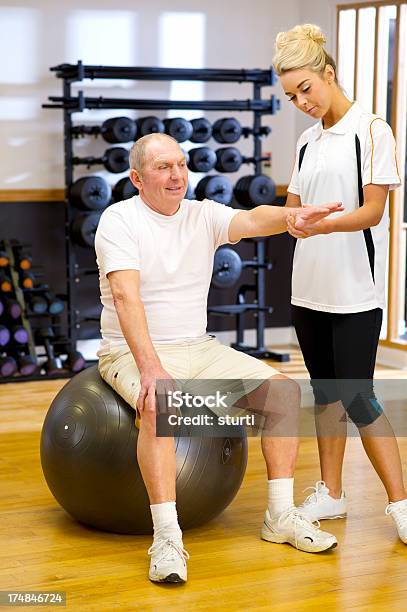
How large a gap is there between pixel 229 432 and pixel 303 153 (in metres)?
0.81

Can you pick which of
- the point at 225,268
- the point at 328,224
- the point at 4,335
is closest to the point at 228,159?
the point at 225,268

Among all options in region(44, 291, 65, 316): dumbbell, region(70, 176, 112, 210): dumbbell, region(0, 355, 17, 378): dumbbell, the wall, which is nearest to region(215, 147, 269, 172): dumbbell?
the wall

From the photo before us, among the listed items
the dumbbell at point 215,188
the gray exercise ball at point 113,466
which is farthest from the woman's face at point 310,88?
the dumbbell at point 215,188

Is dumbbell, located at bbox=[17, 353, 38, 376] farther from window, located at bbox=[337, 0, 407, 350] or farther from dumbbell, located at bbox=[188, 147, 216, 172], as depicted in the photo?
window, located at bbox=[337, 0, 407, 350]

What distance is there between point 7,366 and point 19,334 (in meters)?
0.17

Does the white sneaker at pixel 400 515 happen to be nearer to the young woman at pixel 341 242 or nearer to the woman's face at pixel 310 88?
the young woman at pixel 341 242

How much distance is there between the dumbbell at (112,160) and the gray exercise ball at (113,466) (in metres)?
2.50

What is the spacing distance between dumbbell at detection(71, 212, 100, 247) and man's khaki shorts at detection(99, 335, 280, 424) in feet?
7.76

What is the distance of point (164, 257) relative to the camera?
2.77 metres

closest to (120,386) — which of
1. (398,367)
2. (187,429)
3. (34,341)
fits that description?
(187,429)

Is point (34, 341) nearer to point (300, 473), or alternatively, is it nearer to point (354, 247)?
point (300, 473)

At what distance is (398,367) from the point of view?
17.9 ft

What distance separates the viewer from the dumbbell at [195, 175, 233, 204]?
536 centimetres

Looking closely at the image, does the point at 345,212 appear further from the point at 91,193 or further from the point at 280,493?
the point at 91,193
